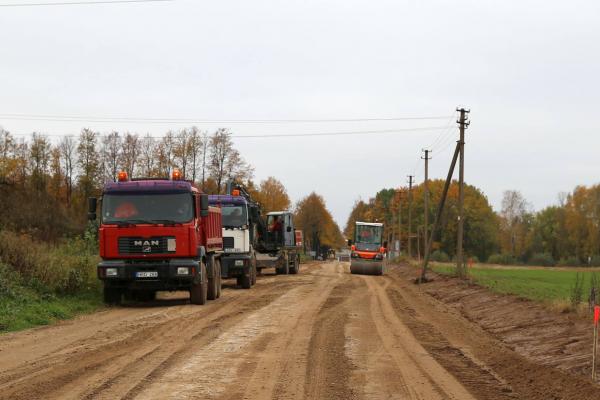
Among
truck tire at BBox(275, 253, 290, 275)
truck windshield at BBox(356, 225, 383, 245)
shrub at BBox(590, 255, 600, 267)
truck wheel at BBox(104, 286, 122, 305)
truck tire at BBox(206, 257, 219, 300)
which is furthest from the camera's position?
shrub at BBox(590, 255, 600, 267)

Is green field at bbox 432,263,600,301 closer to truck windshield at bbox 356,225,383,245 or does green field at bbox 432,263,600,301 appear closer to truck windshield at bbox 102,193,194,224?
truck windshield at bbox 356,225,383,245

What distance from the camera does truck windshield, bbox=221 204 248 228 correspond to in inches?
1013

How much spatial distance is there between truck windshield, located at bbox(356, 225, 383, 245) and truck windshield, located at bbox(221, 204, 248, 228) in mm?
20672

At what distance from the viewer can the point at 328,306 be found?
19062 mm

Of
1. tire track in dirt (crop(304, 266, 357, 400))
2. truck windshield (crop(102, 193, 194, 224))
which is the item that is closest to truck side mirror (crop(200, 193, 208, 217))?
truck windshield (crop(102, 193, 194, 224))

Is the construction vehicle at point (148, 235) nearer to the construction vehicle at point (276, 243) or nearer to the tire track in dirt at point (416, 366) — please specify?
the tire track in dirt at point (416, 366)

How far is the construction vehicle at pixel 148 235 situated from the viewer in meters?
17.7

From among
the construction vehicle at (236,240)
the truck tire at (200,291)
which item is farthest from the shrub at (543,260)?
the truck tire at (200,291)

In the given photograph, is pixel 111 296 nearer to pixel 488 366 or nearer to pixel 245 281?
pixel 245 281

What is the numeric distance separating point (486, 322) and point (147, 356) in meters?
9.75

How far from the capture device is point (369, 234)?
4575 centimetres

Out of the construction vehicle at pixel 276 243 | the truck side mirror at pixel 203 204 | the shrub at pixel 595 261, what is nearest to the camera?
the truck side mirror at pixel 203 204

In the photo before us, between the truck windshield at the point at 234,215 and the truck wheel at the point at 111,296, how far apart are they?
290 inches

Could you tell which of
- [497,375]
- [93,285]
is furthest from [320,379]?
[93,285]
